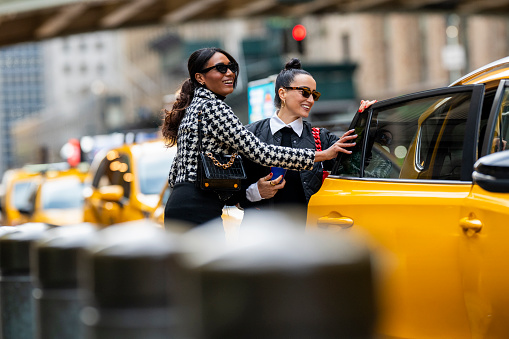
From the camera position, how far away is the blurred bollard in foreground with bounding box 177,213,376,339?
225 centimetres

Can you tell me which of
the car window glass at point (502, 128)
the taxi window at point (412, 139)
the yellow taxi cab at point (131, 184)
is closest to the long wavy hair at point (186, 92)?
the taxi window at point (412, 139)

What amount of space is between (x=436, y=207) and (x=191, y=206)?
1.21 meters

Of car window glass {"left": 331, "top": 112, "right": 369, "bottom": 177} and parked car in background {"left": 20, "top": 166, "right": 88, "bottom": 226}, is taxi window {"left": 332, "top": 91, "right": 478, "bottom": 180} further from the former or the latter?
parked car in background {"left": 20, "top": 166, "right": 88, "bottom": 226}

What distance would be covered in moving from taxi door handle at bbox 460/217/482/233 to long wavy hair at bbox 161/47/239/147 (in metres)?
1.52

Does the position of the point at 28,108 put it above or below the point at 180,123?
above

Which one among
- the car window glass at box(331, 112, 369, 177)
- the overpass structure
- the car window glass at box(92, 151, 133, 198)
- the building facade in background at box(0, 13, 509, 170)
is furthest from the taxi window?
the overpass structure

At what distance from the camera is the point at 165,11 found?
30.3 m

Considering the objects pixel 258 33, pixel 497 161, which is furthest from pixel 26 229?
pixel 258 33

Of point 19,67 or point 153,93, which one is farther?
point 19,67

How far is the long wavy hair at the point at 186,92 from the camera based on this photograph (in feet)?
17.8

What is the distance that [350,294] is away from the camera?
7.45ft

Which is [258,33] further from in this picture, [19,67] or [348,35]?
[19,67]

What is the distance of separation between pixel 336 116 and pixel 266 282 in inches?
1599

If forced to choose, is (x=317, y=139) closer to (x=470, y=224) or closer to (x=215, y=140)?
(x=215, y=140)
